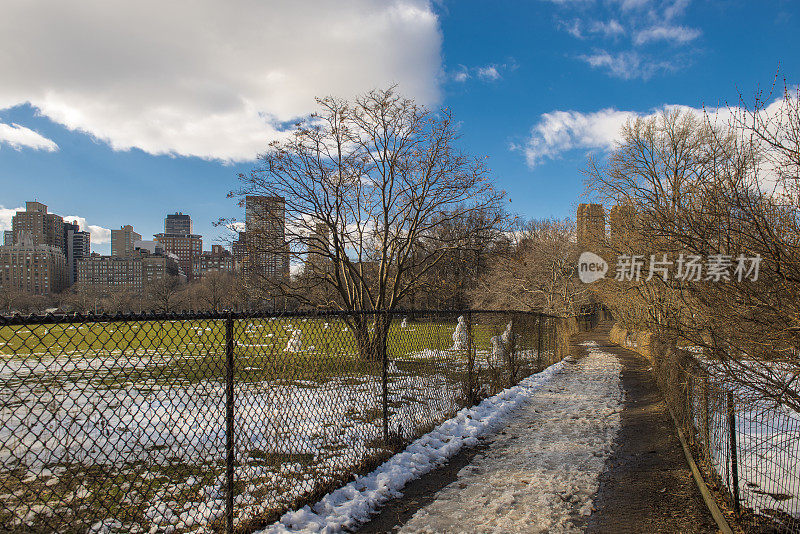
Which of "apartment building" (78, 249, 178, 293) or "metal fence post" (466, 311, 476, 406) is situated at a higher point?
"apartment building" (78, 249, 178, 293)

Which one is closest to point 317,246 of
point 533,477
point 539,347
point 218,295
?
point 539,347

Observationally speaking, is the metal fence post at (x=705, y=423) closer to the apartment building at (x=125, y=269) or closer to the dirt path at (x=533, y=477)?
the dirt path at (x=533, y=477)

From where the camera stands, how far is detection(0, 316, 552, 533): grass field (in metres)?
3.23

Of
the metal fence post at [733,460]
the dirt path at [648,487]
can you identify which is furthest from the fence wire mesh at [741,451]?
the dirt path at [648,487]

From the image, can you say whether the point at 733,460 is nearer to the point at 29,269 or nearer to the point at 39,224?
the point at 29,269

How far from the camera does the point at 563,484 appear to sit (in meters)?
4.78

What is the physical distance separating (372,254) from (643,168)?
45.4 ft

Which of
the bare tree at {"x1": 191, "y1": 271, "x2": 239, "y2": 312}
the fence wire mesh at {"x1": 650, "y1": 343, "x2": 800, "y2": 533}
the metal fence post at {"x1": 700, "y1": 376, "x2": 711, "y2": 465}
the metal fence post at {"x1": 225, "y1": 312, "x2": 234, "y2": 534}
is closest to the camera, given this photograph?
the metal fence post at {"x1": 225, "y1": 312, "x2": 234, "y2": 534}

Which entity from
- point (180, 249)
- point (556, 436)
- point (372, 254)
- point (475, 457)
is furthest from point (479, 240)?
point (180, 249)

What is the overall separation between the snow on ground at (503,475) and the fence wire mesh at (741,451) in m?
1.15

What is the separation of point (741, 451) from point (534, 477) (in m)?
2.08

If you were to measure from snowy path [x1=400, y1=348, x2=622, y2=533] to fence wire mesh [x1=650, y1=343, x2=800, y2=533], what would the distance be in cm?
113

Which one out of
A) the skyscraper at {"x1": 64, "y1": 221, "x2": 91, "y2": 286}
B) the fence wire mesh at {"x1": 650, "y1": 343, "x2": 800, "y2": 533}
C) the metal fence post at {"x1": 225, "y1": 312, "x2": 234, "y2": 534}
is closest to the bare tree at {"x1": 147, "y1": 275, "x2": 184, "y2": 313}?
the metal fence post at {"x1": 225, "y1": 312, "x2": 234, "y2": 534}

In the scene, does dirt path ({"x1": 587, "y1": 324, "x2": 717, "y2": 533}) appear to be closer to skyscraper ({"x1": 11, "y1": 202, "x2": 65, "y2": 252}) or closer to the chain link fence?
the chain link fence
